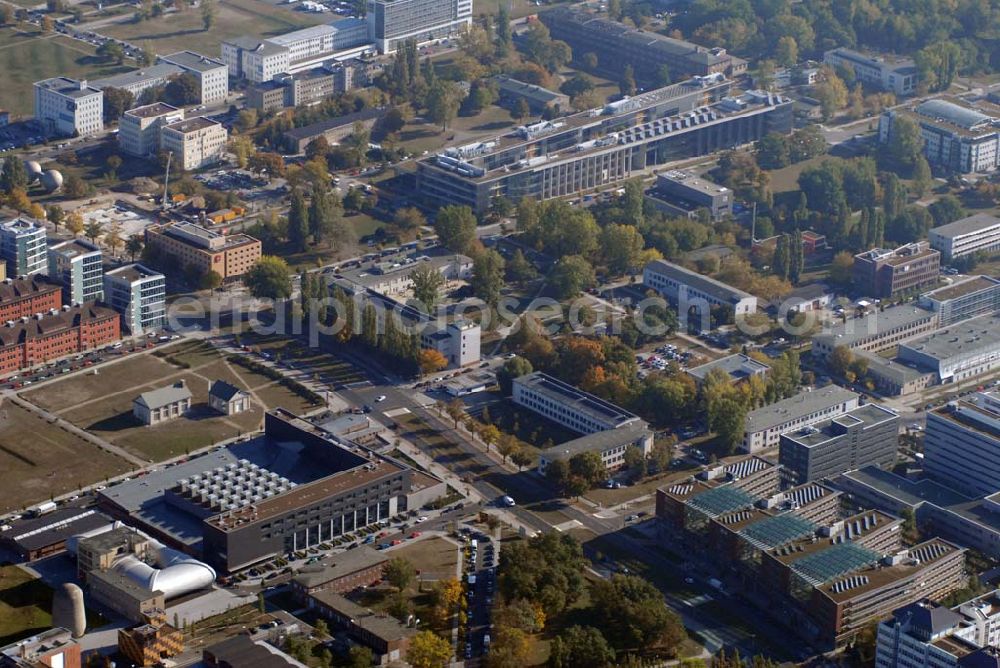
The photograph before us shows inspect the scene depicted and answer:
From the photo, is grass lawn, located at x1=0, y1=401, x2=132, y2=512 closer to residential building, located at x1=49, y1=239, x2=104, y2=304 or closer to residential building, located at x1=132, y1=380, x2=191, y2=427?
residential building, located at x1=132, y1=380, x2=191, y2=427

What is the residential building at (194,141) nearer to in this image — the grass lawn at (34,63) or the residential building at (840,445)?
the grass lawn at (34,63)

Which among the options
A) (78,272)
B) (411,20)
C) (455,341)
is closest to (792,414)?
(455,341)

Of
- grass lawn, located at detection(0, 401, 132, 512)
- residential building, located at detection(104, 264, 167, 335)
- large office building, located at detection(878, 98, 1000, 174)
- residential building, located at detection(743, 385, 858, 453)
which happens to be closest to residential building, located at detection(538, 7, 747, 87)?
large office building, located at detection(878, 98, 1000, 174)

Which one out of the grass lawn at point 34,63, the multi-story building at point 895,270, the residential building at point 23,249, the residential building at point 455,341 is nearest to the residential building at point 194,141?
the grass lawn at point 34,63

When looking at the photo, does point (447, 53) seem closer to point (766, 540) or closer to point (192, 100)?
point (192, 100)

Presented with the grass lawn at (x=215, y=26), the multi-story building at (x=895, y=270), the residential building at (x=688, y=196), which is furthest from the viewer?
the grass lawn at (x=215, y=26)

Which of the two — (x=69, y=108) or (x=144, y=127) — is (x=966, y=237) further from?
(x=69, y=108)
